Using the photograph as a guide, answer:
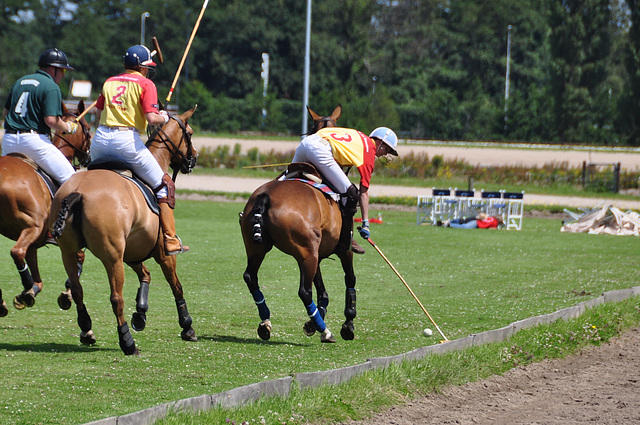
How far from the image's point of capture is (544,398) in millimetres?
9219

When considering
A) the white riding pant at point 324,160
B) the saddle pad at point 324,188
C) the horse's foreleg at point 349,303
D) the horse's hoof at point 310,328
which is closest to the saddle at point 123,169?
the saddle pad at point 324,188

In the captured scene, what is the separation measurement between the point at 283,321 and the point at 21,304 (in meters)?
3.45

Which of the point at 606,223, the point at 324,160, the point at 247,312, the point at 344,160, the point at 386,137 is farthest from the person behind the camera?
the point at 606,223

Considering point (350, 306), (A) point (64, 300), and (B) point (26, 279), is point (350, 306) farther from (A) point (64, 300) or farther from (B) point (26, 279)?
(B) point (26, 279)

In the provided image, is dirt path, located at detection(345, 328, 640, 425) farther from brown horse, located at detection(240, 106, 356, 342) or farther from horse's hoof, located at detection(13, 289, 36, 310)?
horse's hoof, located at detection(13, 289, 36, 310)

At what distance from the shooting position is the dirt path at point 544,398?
8.28m

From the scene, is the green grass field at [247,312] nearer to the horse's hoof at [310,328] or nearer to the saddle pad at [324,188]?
the horse's hoof at [310,328]

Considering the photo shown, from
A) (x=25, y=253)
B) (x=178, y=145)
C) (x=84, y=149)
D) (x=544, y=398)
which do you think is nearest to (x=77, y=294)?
(x=25, y=253)

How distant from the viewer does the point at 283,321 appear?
12422 mm

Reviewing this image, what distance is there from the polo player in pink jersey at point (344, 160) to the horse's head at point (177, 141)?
1287 millimetres

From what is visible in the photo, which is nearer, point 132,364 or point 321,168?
point 132,364

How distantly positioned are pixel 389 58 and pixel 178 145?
74.3m

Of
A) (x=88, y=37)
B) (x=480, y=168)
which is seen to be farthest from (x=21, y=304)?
(x=88, y=37)

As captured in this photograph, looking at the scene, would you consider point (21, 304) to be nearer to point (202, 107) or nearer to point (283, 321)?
point (283, 321)
